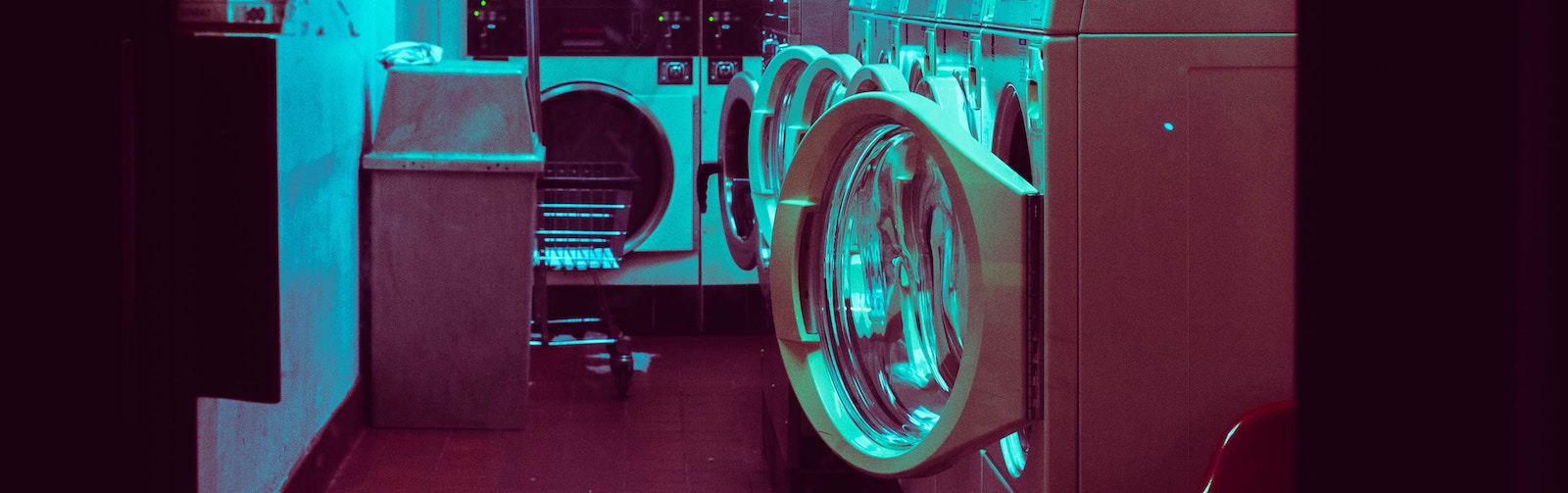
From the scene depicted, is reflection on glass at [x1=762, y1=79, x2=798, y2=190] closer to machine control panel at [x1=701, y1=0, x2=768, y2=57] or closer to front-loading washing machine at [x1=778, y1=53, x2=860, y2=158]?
front-loading washing machine at [x1=778, y1=53, x2=860, y2=158]

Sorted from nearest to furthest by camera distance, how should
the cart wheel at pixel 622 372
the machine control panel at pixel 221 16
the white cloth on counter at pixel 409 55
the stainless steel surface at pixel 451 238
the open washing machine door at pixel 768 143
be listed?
1. the machine control panel at pixel 221 16
2. the open washing machine door at pixel 768 143
3. the stainless steel surface at pixel 451 238
4. the white cloth on counter at pixel 409 55
5. the cart wheel at pixel 622 372

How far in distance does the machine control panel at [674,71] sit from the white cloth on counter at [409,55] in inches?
36.2

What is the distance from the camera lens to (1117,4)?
1198 millimetres

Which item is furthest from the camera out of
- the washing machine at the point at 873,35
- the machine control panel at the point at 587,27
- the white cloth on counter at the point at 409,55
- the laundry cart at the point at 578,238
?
the machine control panel at the point at 587,27

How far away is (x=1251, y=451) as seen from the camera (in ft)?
4.10

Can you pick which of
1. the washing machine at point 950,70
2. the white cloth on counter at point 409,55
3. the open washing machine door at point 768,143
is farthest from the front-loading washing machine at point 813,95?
the white cloth on counter at point 409,55

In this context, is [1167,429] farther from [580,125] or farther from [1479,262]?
[580,125]

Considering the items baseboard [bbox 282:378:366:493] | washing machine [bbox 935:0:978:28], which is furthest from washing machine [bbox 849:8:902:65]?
baseboard [bbox 282:378:366:493]

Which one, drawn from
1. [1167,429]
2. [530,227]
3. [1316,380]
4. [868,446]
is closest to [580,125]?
[530,227]

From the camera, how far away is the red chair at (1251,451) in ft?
4.09

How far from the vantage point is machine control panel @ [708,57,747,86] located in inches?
166

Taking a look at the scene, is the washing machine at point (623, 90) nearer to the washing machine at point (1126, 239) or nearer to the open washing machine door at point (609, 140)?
the open washing machine door at point (609, 140)

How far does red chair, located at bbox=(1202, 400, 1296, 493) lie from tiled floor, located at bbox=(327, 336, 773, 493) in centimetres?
157

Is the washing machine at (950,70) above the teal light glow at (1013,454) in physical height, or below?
above
